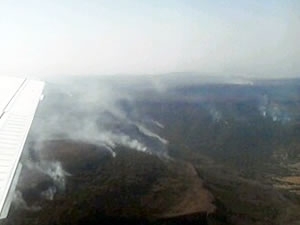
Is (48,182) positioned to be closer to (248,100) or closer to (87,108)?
(87,108)

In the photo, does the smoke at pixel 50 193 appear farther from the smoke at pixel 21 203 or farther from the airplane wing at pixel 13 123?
the airplane wing at pixel 13 123

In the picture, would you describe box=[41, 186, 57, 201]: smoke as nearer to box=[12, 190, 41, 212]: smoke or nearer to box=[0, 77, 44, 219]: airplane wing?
box=[12, 190, 41, 212]: smoke

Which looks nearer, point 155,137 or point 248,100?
point 155,137

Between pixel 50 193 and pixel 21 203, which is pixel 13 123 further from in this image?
pixel 50 193

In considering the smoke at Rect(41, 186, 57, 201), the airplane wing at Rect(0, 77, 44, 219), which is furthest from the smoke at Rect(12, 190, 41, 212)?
the airplane wing at Rect(0, 77, 44, 219)

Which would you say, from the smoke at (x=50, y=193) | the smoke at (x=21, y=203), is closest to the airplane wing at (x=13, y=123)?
the smoke at (x=21, y=203)

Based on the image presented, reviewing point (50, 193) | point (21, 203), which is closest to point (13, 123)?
point (21, 203)

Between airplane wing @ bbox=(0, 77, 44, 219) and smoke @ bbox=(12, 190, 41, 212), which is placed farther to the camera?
smoke @ bbox=(12, 190, 41, 212)

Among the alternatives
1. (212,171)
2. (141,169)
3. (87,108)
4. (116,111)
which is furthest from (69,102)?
(212,171)
